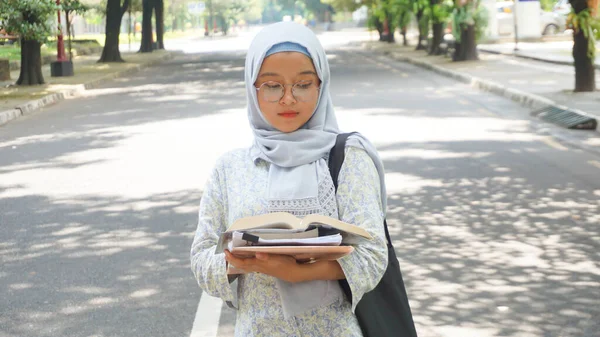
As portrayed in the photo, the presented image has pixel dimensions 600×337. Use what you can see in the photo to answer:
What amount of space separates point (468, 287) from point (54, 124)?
1201 centimetres

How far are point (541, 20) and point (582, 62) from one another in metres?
30.0

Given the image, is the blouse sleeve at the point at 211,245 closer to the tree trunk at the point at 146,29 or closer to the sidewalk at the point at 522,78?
the sidewalk at the point at 522,78

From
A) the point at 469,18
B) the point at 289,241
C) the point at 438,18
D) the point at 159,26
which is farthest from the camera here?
the point at 159,26

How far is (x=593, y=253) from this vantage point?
277 inches

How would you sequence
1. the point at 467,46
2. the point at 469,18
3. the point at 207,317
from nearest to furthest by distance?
the point at 207,317, the point at 469,18, the point at 467,46

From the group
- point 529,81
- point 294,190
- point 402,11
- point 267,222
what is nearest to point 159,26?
point 402,11

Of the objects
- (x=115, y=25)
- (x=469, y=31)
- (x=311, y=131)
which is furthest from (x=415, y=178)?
(x=115, y=25)

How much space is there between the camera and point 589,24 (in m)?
18.5

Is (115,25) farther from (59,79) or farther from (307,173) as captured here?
(307,173)

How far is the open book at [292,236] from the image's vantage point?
7.80 feet

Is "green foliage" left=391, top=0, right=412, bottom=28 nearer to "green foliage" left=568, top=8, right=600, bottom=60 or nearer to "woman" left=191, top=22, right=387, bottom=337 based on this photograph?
"green foliage" left=568, top=8, right=600, bottom=60

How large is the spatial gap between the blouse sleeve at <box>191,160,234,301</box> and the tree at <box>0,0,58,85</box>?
824 inches

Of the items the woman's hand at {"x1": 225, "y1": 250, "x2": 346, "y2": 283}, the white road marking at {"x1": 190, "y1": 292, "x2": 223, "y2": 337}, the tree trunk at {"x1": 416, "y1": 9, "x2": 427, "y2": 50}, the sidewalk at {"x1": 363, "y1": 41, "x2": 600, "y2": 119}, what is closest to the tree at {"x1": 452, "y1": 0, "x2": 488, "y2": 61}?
the sidewalk at {"x1": 363, "y1": 41, "x2": 600, "y2": 119}

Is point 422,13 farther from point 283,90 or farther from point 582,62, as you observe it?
point 283,90
